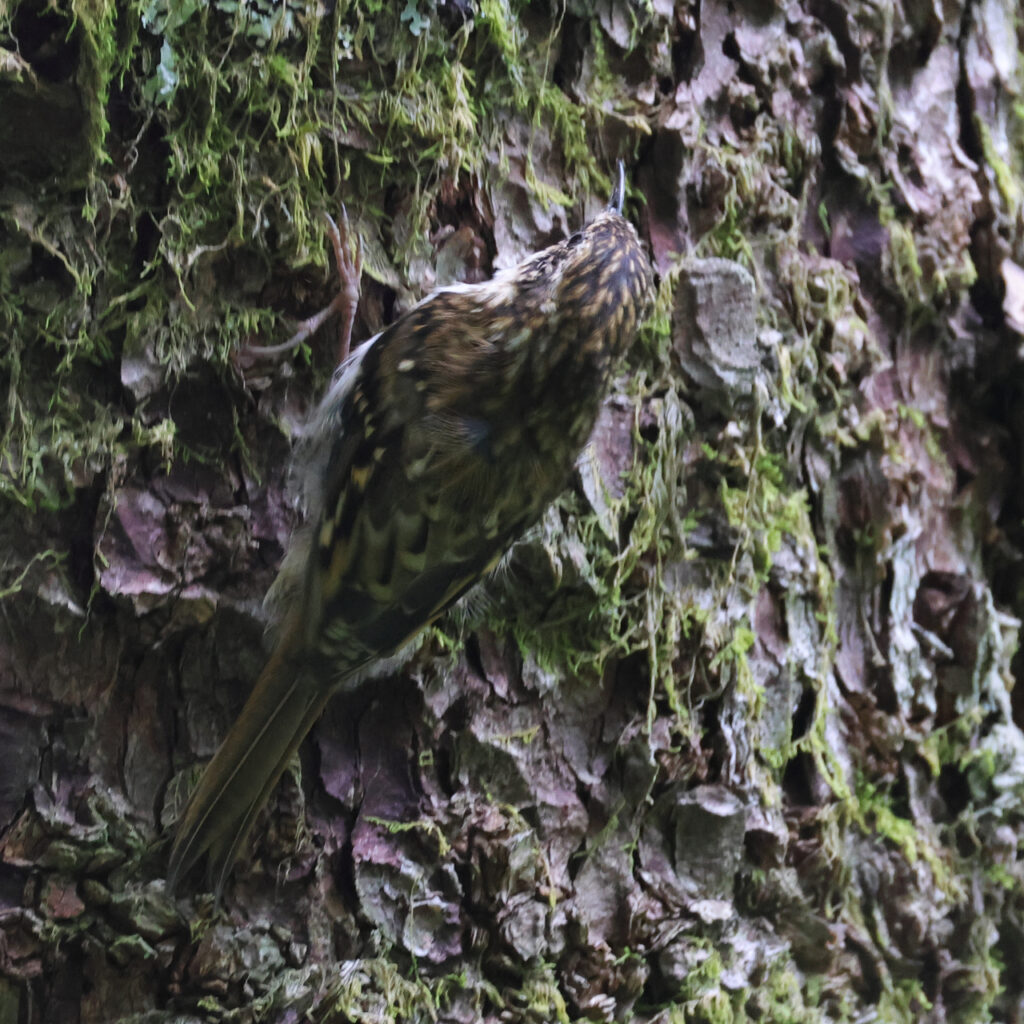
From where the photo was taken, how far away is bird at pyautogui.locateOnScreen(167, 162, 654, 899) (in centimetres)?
135

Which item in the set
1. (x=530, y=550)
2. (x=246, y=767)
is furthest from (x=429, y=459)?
(x=246, y=767)

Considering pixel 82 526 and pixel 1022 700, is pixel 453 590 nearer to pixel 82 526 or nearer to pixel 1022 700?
pixel 82 526

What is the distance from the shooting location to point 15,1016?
4.08ft

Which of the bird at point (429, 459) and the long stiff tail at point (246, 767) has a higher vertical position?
the bird at point (429, 459)

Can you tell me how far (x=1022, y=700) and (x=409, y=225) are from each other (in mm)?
1812

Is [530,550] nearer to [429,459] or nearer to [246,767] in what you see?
[429,459]

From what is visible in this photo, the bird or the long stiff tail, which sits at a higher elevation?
Result: the bird

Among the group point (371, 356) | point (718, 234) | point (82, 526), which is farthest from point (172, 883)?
point (718, 234)

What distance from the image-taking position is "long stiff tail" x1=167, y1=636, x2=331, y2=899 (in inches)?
50.9

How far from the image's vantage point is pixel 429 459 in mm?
1487

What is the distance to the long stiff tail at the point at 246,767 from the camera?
4.24 feet

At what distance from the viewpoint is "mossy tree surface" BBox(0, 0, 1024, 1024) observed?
4.36 feet

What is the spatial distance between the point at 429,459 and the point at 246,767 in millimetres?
514

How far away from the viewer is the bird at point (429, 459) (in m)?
1.35
